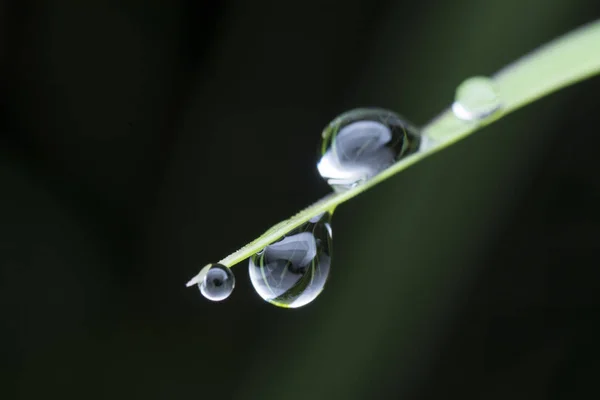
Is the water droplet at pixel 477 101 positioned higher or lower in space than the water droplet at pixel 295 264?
lower

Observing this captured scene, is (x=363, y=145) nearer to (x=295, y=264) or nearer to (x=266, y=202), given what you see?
(x=295, y=264)

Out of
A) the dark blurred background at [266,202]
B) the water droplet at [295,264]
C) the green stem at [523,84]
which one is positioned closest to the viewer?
the green stem at [523,84]

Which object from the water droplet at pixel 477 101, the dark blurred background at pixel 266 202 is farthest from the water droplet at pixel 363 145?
the dark blurred background at pixel 266 202

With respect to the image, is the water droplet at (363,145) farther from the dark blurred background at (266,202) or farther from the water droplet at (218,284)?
the dark blurred background at (266,202)

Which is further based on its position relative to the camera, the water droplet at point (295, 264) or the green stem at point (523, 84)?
the water droplet at point (295, 264)

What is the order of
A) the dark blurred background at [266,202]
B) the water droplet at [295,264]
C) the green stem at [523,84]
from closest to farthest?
the green stem at [523,84], the water droplet at [295,264], the dark blurred background at [266,202]

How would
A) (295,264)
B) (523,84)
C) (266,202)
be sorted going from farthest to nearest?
1. (266,202)
2. (295,264)
3. (523,84)

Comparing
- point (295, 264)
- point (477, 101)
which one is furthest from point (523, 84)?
point (295, 264)

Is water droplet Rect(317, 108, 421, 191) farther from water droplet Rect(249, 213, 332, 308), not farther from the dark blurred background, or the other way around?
the dark blurred background
